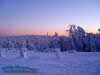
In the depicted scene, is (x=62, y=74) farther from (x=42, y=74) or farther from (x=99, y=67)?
(x=99, y=67)

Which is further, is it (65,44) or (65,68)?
(65,44)

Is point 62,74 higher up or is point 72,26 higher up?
point 72,26

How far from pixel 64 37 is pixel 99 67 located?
17.9m

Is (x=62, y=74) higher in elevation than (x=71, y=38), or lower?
lower

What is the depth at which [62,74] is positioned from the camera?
10898mm

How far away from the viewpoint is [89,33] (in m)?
28.7

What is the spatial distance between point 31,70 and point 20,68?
1094 mm

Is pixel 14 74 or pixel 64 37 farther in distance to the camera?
pixel 64 37

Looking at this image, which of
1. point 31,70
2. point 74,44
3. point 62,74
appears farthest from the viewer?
point 74,44

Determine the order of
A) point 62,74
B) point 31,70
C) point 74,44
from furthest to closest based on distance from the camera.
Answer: point 74,44 < point 31,70 < point 62,74

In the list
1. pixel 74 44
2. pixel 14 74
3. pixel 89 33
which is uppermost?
pixel 89 33

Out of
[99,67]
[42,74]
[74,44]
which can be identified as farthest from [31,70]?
[74,44]

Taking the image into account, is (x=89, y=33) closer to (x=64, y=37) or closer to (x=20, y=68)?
(x=64, y=37)

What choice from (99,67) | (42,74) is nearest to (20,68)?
(42,74)
